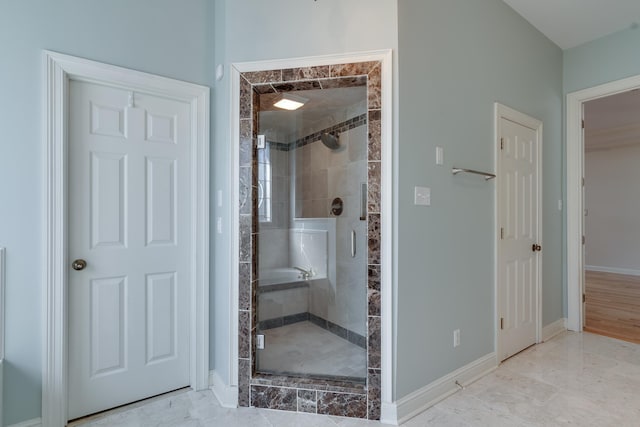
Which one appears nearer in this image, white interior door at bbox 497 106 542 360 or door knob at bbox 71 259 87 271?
door knob at bbox 71 259 87 271

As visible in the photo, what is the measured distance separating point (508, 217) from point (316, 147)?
5.79 feet

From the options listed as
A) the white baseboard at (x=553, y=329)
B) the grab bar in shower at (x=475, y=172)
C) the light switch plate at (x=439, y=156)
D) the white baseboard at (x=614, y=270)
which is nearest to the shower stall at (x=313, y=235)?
the light switch plate at (x=439, y=156)

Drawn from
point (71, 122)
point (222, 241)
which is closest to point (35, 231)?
point (71, 122)

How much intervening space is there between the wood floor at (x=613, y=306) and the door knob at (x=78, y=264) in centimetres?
457

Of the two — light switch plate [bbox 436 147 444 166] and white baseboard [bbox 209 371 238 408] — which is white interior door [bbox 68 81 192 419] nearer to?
white baseboard [bbox 209 371 238 408]

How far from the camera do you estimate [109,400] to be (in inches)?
77.9

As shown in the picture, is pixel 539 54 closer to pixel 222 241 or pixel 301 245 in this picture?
pixel 301 245

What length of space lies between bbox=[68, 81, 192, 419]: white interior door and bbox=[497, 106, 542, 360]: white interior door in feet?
8.19

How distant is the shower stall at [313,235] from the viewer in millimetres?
2137

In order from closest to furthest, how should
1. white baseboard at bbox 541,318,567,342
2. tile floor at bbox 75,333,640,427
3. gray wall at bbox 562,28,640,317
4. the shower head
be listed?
tile floor at bbox 75,333,640,427 < the shower head < gray wall at bbox 562,28,640,317 < white baseboard at bbox 541,318,567,342

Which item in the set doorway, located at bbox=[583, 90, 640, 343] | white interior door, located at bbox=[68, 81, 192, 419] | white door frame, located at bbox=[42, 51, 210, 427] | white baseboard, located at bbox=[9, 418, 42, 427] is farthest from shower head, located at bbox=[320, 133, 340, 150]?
doorway, located at bbox=[583, 90, 640, 343]

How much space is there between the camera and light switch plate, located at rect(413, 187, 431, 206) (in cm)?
198

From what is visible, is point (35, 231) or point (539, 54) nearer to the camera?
point (35, 231)

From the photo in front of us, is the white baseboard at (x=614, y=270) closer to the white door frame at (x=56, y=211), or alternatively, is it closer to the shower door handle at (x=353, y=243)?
the shower door handle at (x=353, y=243)
